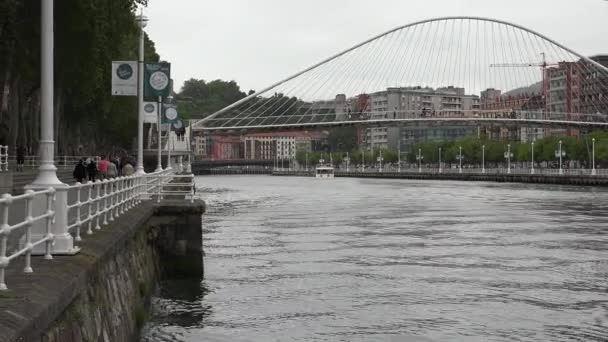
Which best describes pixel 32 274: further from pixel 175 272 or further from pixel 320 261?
pixel 320 261

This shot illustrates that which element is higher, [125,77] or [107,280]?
[125,77]

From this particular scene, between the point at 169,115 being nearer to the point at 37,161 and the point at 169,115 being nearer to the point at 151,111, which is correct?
the point at 151,111

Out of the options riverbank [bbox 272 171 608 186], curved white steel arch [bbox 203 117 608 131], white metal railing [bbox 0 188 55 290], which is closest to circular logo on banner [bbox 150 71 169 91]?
white metal railing [bbox 0 188 55 290]

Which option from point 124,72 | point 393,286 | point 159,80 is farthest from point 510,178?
point 393,286

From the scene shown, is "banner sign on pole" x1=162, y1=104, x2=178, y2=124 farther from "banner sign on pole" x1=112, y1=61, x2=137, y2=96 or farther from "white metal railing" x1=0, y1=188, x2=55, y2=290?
"white metal railing" x1=0, y1=188, x2=55, y2=290

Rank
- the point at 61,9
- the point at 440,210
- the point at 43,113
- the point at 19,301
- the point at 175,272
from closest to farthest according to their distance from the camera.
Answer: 1. the point at 19,301
2. the point at 43,113
3. the point at 175,272
4. the point at 61,9
5. the point at 440,210

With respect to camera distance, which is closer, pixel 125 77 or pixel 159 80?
pixel 125 77

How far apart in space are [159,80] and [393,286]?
14.9 metres

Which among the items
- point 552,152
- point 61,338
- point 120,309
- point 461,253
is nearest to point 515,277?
point 461,253

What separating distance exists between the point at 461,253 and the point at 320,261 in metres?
5.44

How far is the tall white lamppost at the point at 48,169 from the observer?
12.6 metres

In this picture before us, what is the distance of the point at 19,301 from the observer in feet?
28.7

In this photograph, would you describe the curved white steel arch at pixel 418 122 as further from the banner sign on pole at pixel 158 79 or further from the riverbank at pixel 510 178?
the banner sign on pole at pixel 158 79

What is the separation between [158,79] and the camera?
114 feet
